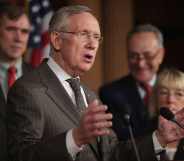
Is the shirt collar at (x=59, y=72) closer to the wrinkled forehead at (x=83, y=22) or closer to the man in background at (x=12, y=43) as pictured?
the wrinkled forehead at (x=83, y=22)

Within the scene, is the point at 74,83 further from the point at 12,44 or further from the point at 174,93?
the point at 12,44

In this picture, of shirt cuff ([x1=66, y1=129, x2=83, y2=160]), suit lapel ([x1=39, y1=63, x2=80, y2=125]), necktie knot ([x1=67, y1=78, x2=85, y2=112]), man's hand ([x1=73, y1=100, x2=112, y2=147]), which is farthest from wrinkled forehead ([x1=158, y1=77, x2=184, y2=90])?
man's hand ([x1=73, y1=100, x2=112, y2=147])

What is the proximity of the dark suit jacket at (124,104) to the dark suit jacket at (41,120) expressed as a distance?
1.23 meters

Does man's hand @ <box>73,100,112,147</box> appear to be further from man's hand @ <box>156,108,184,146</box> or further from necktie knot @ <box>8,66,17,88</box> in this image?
necktie knot @ <box>8,66,17,88</box>

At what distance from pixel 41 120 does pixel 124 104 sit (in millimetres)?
2044

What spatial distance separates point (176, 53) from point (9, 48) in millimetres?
3012

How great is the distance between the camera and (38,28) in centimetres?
733

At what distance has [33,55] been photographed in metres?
7.25

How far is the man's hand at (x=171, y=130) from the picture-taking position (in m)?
4.14

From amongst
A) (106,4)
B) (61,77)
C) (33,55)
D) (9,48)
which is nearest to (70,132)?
(61,77)

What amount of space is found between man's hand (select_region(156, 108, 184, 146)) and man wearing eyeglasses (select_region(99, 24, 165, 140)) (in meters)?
1.35

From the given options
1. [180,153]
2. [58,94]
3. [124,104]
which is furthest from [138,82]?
[58,94]

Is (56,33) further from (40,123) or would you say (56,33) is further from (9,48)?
(9,48)

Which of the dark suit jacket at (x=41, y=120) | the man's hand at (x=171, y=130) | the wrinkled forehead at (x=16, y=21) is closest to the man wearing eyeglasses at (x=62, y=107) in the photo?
the dark suit jacket at (x=41, y=120)
